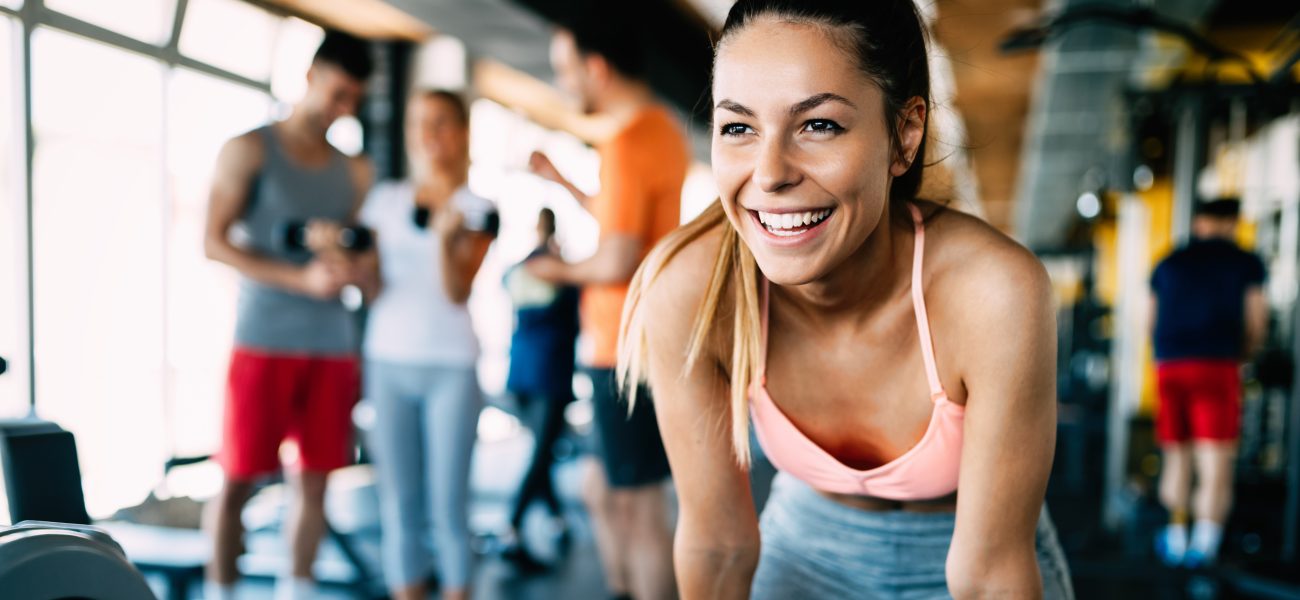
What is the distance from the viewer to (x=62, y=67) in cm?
348

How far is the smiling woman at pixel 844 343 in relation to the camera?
35.1 inches

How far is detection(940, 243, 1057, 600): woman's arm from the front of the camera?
2.98 feet

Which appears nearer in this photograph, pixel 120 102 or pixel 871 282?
pixel 871 282

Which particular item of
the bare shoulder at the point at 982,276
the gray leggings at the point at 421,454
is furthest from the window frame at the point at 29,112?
the bare shoulder at the point at 982,276

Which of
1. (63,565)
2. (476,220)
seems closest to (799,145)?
(63,565)

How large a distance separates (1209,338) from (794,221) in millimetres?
2984

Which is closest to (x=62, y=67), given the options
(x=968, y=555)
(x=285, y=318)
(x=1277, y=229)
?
(x=285, y=318)

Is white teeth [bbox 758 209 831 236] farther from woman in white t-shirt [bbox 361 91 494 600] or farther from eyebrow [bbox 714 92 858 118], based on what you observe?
woman in white t-shirt [bbox 361 91 494 600]

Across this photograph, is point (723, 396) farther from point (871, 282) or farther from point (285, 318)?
point (285, 318)

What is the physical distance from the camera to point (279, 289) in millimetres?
2094

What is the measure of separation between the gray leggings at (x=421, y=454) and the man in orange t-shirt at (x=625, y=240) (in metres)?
0.30

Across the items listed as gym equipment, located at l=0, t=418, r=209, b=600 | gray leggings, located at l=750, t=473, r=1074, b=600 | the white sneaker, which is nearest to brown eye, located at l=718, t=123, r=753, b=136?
gray leggings, located at l=750, t=473, r=1074, b=600

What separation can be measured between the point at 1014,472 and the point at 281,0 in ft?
15.9

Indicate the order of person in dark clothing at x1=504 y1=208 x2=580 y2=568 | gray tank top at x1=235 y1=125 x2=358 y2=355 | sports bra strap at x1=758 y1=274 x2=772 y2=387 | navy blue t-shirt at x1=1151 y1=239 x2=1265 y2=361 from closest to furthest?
sports bra strap at x1=758 y1=274 x2=772 y2=387
gray tank top at x1=235 y1=125 x2=358 y2=355
person in dark clothing at x1=504 y1=208 x2=580 y2=568
navy blue t-shirt at x1=1151 y1=239 x2=1265 y2=361
